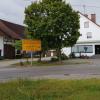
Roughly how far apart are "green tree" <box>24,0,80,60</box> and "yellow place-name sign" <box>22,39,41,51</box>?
0.73 m

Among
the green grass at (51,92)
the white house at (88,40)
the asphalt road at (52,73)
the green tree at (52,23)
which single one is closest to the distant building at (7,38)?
the white house at (88,40)

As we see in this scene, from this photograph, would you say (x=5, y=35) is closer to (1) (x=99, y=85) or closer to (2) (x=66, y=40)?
(2) (x=66, y=40)

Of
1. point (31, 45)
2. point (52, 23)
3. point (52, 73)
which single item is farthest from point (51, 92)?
point (31, 45)

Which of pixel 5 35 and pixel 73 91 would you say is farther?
pixel 5 35

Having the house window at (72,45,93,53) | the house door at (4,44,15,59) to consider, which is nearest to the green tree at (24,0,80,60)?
the house door at (4,44,15,59)

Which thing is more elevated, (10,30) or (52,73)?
(10,30)

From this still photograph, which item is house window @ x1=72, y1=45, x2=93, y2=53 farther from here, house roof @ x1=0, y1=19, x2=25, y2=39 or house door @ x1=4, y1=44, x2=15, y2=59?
house roof @ x1=0, y1=19, x2=25, y2=39

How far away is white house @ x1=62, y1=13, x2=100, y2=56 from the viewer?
82688 mm

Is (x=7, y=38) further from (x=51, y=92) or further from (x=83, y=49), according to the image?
(x=51, y=92)

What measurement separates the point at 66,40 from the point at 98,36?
112ft

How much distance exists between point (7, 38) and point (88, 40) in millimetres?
16645

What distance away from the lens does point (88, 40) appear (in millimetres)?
85188

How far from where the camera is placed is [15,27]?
321 ft

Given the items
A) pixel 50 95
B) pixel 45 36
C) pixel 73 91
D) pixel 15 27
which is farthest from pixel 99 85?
pixel 15 27
